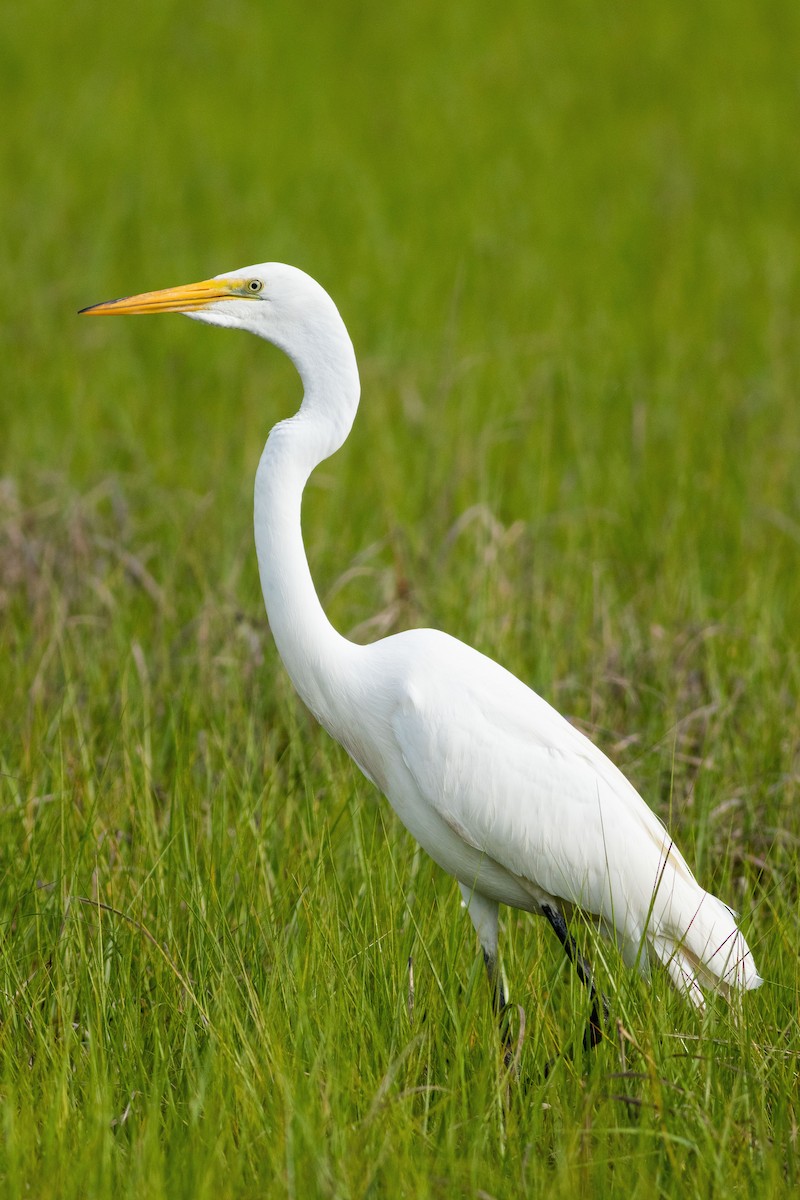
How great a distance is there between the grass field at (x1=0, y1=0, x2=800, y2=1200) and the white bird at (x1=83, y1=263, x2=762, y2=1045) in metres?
0.15

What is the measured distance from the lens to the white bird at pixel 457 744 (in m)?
2.75

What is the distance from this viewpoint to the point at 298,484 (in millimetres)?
2736

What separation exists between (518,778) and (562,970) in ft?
1.42

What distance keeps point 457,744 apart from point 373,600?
203cm

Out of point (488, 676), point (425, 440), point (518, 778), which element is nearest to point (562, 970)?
point (518, 778)

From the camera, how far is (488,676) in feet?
9.59

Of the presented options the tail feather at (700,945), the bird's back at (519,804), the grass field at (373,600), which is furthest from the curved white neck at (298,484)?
the tail feather at (700,945)

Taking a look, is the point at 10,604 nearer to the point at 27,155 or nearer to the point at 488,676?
the point at 488,676

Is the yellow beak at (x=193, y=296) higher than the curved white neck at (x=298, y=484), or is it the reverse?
the yellow beak at (x=193, y=296)

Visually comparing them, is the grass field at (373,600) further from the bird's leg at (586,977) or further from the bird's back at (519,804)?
the bird's back at (519,804)

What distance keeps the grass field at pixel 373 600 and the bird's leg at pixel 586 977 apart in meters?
0.05

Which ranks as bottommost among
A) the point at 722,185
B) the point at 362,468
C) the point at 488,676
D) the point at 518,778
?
the point at 518,778

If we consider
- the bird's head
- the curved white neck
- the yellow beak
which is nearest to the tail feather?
the curved white neck

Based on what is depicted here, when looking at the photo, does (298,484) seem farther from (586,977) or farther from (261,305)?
(586,977)
